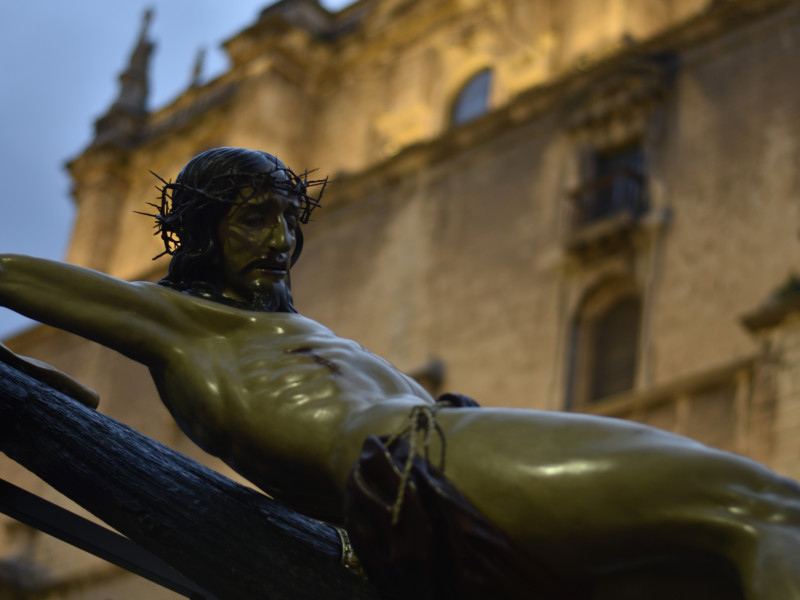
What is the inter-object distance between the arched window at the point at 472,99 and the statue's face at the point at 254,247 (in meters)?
23.3

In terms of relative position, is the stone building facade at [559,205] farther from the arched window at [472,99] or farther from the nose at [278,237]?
the nose at [278,237]

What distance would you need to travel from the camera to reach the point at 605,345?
20.1 meters

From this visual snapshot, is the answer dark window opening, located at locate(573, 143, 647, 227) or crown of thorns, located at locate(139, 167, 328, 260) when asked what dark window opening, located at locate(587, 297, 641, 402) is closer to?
dark window opening, located at locate(573, 143, 647, 227)

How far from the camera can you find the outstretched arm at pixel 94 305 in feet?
9.63

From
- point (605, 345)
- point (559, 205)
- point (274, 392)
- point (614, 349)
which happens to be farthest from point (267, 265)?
point (559, 205)

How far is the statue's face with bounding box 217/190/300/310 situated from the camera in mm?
3141

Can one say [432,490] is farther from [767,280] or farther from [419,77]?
[419,77]

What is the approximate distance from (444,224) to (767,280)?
652 cm

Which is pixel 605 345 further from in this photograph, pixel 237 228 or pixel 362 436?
pixel 362 436

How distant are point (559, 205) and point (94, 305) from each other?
1872 cm

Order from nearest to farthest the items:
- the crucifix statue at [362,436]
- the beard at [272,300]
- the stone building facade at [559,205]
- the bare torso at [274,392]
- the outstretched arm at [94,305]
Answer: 1. the crucifix statue at [362,436]
2. the bare torso at [274,392]
3. the outstretched arm at [94,305]
4. the beard at [272,300]
5. the stone building facade at [559,205]

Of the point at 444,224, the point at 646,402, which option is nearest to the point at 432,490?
the point at 646,402

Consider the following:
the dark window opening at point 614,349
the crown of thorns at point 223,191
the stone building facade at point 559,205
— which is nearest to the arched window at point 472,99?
the stone building facade at point 559,205

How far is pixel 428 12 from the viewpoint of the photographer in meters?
28.0
